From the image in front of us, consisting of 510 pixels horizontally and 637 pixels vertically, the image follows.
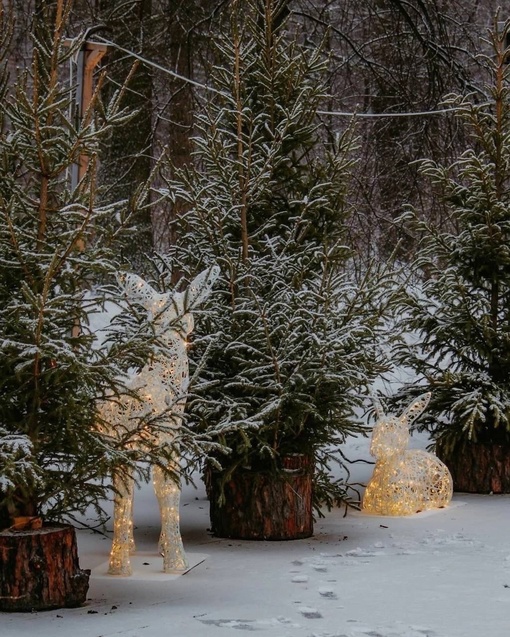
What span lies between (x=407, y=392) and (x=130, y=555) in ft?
15.9

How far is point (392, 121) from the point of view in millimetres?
18188

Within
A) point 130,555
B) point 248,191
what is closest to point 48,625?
point 130,555

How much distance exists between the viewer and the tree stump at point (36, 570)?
5906 millimetres

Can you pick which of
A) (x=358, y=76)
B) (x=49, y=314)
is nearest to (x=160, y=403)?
(x=49, y=314)

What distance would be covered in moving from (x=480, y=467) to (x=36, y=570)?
646 centimetres

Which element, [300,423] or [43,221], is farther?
[300,423]

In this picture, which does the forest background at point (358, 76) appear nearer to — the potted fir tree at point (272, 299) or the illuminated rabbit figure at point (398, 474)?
the potted fir tree at point (272, 299)

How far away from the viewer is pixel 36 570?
19.5ft

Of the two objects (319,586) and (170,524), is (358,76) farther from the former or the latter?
A: (319,586)

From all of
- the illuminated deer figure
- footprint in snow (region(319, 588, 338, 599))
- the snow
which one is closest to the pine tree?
the illuminated deer figure

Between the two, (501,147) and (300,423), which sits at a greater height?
(501,147)

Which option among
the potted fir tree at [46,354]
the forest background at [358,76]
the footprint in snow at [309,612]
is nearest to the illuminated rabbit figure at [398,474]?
the footprint in snow at [309,612]

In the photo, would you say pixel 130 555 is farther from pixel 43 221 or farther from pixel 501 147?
pixel 501 147

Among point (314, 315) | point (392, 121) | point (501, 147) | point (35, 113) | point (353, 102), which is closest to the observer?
point (35, 113)
